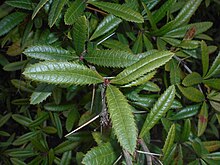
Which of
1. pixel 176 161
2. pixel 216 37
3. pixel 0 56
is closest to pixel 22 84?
pixel 0 56

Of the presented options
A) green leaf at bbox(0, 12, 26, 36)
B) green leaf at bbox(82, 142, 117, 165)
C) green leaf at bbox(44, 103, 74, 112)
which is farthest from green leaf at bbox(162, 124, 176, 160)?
green leaf at bbox(0, 12, 26, 36)

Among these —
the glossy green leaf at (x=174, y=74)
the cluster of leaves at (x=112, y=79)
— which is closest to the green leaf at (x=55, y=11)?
the cluster of leaves at (x=112, y=79)

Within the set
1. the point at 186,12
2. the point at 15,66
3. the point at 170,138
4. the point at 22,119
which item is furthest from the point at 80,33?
the point at 22,119

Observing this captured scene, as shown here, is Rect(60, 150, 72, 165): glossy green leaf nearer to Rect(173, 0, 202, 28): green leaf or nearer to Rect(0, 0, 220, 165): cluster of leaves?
Rect(0, 0, 220, 165): cluster of leaves

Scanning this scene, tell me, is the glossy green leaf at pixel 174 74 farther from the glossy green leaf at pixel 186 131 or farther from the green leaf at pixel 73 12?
the green leaf at pixel 73 12

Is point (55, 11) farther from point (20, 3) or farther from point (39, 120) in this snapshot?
point (39, 120)

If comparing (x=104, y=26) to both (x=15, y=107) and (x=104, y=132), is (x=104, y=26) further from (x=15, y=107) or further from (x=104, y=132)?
(x=15, y=107)
